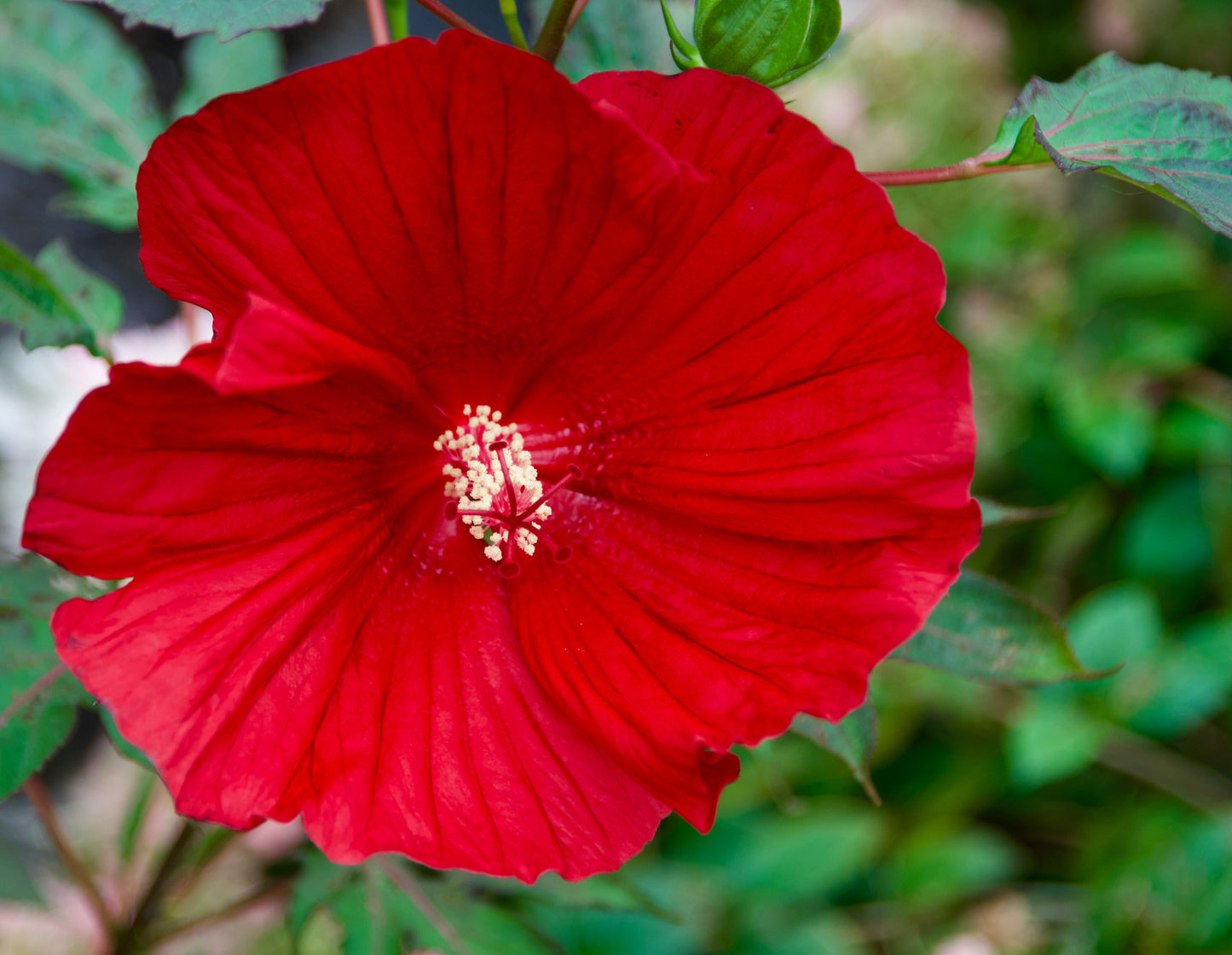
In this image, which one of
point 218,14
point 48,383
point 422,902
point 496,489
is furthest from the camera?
point 48,383

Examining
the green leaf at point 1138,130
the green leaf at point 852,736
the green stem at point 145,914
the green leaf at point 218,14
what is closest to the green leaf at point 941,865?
the green leaf at point 852,736

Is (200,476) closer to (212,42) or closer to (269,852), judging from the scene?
(212,42)

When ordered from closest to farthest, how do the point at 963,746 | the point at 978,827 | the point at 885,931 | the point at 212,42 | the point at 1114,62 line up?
the point at 1114,62
the point at 212,42
the point at 885,931
the point at 963,746
the point at 978,827

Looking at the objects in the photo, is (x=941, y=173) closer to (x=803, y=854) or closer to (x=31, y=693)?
(x=31, y=693)

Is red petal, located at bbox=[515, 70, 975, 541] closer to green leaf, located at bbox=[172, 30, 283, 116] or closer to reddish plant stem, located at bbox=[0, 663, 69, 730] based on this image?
reddish plant stem, located at bbox=[0, 663, 69, 730]

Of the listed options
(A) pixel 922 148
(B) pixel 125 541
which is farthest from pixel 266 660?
(A) pixel 922 148

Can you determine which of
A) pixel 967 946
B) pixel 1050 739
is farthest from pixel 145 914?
pixel 1050 739
